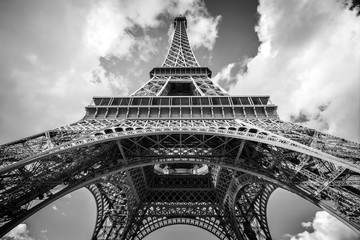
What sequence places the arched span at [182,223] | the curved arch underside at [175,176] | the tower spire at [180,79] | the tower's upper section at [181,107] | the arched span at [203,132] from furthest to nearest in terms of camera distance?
1. the arched span at [182,223]
2. the tower spire at [180,79]
3. the tower's upper section at [181,107]
4. the curved arch underside at [175,176]
5. the arched span at [203,132]

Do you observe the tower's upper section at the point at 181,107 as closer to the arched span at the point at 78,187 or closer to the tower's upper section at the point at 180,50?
the arched span at the point at 78,187

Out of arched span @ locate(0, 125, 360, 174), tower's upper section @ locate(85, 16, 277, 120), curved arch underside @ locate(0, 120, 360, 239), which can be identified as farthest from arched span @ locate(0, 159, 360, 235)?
tower's upper section @ locate(85, 16, 277, 120)

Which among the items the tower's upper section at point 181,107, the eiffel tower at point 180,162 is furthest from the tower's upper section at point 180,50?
the tower's upper section at point 181,107

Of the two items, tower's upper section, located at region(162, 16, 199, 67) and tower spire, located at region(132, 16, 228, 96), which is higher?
tower's upper section, located at region(162, 16, 199, 67)

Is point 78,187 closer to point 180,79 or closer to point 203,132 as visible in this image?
point 203,132

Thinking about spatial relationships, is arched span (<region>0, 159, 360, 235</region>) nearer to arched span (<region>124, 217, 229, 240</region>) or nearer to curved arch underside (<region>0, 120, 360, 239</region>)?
curved arch underside (<region>0, 120, 360, 239</region>)

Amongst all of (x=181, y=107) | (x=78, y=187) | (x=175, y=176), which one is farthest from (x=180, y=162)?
(x=175, y=176)

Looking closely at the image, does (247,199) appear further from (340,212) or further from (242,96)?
(340,212)
